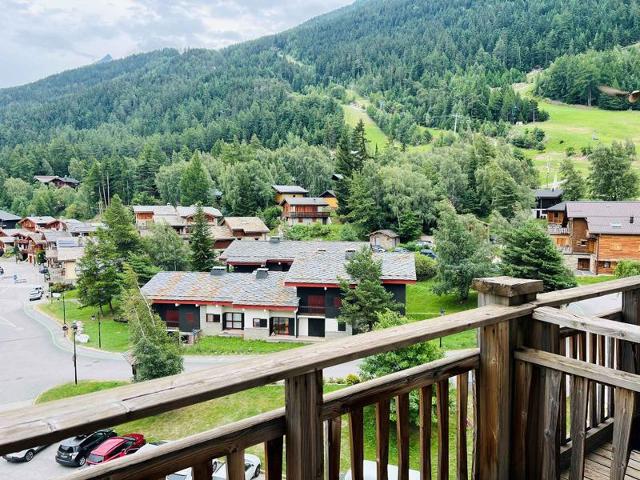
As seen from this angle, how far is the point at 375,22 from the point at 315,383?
196 metres

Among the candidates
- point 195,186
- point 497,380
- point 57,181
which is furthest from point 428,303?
point 57,181

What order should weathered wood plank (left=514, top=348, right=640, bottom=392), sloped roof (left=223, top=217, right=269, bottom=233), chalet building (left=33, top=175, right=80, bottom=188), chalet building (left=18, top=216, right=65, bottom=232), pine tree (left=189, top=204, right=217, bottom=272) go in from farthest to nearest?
chalet building (left=33, top=175, right=80, bottom=188) < chalet building (left=18, top=216, right=65, bottom=232) < sloped roof (left=223, top=217, right=269, bottom=233) < pine tree (left=189, top=204, right=217, bottom=272) < weathered wood plank (left=514, top=348, right=640, bottom=392)

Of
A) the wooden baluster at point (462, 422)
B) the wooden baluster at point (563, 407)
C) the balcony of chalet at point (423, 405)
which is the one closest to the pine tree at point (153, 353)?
the wooden baluster at point (563, 407)

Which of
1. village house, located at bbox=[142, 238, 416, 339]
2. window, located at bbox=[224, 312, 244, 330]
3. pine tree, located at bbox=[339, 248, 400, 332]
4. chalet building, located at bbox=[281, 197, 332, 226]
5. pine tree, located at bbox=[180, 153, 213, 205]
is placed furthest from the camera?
pine tree, located at bbox=[180, 153, 213, 205]

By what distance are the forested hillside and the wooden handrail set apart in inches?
1482

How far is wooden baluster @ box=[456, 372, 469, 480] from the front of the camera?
2203 mm

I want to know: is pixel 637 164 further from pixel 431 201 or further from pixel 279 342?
pixel 279 342

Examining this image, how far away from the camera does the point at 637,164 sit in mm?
53344

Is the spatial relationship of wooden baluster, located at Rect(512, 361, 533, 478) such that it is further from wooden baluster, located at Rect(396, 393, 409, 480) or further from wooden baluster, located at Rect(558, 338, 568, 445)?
wooden baluster, located at Rect(396, 393, 409, 480)

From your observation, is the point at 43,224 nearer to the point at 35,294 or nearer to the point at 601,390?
the point at 35,294

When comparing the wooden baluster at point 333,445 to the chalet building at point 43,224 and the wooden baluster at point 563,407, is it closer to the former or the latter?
the wooden baluster at point 563,407

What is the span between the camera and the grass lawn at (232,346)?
21984 millimetres

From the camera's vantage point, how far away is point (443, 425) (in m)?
2.13

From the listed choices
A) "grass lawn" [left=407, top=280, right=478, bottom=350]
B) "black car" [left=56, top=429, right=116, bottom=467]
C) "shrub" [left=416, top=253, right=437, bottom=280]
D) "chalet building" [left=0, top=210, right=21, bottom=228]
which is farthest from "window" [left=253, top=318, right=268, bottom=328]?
"chalet building" [left=0, top=210, right=21, bottom=228]
